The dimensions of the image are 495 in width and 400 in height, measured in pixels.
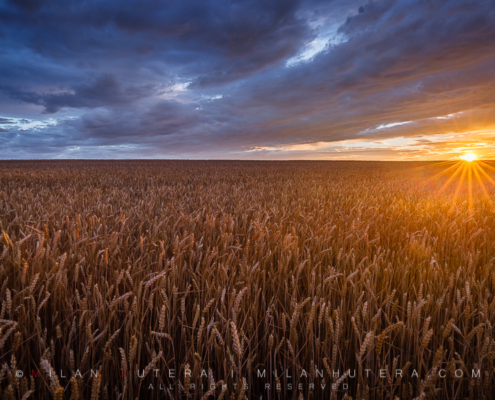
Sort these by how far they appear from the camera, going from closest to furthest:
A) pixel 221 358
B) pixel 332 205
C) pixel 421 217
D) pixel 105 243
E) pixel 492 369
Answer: pixel 492 369, pixel 221 358, pixel 105 243, pixel 421 217, pixel 332 205

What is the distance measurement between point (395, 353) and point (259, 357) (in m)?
0.69

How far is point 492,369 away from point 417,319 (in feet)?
1.11

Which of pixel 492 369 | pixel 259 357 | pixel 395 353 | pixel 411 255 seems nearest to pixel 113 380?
pixel 259 357

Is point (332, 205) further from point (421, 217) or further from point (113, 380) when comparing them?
point (113, 380)

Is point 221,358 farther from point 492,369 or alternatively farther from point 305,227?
point 305,227

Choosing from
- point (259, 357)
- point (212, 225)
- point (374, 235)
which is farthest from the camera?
point (374, 235)

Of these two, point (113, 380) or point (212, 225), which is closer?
point (113, 380)

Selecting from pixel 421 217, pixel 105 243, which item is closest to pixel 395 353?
pixel 105 243

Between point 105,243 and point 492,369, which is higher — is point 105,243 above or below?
above

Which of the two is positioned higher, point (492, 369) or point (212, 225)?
point (212, 225)

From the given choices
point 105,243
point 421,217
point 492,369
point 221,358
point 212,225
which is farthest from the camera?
point 421,217

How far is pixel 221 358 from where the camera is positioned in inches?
49.8

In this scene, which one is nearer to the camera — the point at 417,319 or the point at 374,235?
the point at 417,319

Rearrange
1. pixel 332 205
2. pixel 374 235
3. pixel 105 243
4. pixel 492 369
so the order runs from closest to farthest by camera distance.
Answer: pixel 492 369 → pixel 105 243 → pixel 374 235 → pixel 332 205
